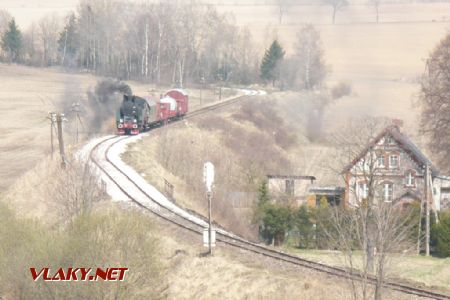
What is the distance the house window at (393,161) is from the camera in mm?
50219

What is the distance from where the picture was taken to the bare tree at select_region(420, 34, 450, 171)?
5256cm

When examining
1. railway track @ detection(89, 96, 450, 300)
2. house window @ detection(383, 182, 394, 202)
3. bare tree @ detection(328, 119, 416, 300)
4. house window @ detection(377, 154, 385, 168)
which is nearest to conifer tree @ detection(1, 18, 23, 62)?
railway track @ detection(89, 96, 450, 300)

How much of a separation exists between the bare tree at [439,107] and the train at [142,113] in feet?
70.0

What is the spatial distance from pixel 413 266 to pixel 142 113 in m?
34.3

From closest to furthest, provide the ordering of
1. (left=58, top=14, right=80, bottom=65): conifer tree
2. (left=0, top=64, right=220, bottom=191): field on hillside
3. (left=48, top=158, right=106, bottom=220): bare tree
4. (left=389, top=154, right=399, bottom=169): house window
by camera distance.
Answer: (left=48, top=158, right=106, bottom=220): bare tree < (left=389, top=154, right=399, bottom=169): house window < (left=0, top=64, right=220, bottom=191): field on hillside < (left=58, top=14, right=80, bottom=65): conifer tree

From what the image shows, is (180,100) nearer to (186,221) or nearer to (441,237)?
(186,221)

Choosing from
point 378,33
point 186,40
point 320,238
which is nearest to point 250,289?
point 320,238

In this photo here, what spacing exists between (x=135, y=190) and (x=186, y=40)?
A: 78610 millimetres

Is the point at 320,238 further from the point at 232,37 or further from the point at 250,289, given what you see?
the point at 232,37

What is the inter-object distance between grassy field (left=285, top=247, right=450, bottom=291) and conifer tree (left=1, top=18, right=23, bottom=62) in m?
103

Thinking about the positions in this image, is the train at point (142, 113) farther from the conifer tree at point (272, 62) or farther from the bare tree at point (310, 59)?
the conifer tree at point (272, 62)

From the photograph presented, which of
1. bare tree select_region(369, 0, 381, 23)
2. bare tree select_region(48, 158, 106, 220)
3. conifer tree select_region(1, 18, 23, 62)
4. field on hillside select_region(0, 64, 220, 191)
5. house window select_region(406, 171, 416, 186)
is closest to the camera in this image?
bare tree select_region(48, 158, 106, 220)

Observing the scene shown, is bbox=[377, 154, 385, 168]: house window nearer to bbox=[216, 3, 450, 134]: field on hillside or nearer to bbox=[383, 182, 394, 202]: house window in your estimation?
bbox=[383, 182, 394, 202]: house window

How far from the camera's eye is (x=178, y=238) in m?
36.1
